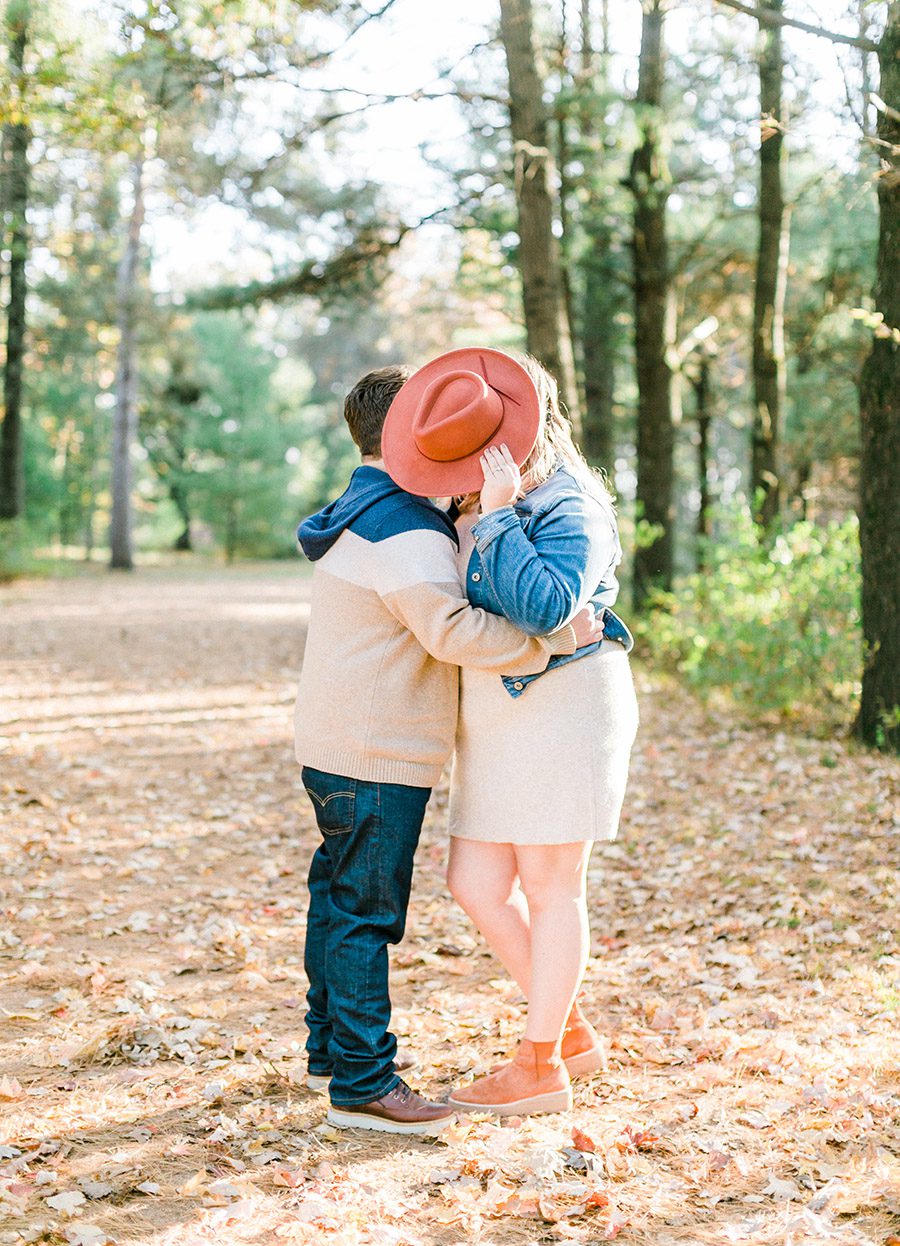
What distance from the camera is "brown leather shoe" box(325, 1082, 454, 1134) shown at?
3.19 meters

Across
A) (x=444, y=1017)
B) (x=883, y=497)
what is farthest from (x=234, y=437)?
(x=444, y=1017)

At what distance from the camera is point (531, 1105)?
331 centimetres

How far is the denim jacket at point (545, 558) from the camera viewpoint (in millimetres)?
2879

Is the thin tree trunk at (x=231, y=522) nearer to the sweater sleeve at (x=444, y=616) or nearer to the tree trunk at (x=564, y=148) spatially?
the tree trunk at (x=564, y=148)

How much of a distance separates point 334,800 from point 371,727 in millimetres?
228

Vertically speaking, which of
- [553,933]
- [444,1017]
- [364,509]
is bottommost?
[444,1017]

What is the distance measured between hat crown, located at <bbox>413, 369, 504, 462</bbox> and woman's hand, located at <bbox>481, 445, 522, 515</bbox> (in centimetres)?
6

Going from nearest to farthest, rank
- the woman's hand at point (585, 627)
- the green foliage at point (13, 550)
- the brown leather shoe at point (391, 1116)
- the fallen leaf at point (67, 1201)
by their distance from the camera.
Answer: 1. the fallen leaf at point (67, 1201)
2. the woman's hand at point (585, 627)
3. the brown leather shoe at point (391, 1116)
4. the green foliage at point (13, 550)

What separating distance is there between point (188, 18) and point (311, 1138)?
7.35 meters

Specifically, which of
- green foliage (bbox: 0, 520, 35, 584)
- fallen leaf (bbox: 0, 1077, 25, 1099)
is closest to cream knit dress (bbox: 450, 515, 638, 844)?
fallen leaf (bbox: 0, 1077, 25, 1099)

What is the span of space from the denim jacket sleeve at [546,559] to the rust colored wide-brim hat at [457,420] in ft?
0.58


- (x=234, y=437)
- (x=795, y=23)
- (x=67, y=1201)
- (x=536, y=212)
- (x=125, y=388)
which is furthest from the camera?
(x=234, y=437)

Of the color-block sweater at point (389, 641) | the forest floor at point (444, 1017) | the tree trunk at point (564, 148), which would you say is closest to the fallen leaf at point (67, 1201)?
the forest floor at point (444, 1017)

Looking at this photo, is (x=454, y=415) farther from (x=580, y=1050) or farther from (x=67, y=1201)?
(x=67, y=1201)
